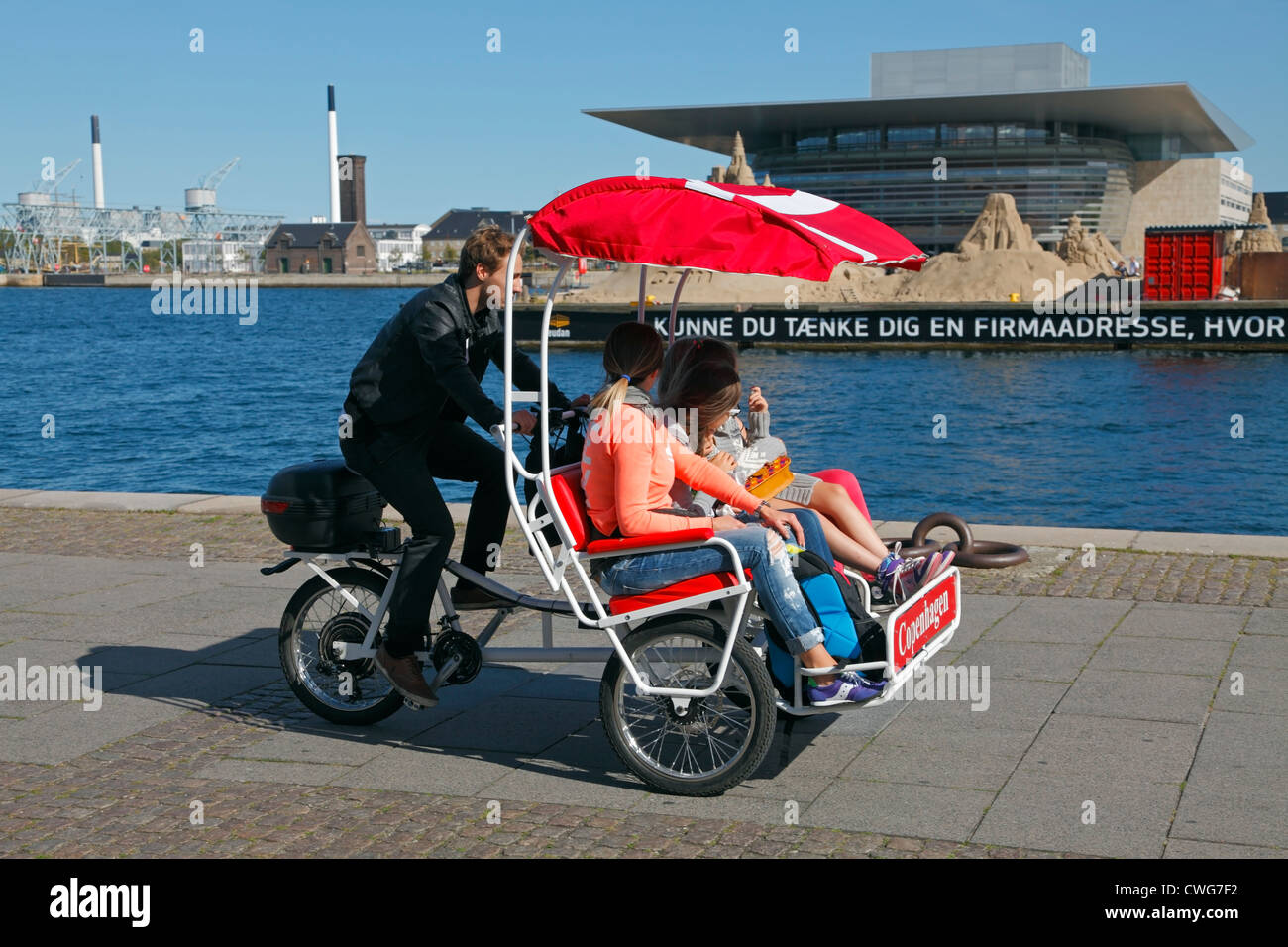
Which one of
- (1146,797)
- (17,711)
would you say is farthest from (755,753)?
(17,711)

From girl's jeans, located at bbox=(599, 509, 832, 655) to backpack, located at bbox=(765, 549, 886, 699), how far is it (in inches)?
4.9

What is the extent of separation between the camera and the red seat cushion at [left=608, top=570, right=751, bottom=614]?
5.03m

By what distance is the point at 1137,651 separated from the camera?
6.94 m

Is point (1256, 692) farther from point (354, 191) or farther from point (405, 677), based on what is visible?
point (354, 191)

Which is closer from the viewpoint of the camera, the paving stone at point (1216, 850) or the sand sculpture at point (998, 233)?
the paving stone at point (1216, 850)

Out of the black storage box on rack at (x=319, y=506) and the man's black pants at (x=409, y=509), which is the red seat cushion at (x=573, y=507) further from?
the black storage box on rack at (x=319, y=506)

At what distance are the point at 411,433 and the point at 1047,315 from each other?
213 ft

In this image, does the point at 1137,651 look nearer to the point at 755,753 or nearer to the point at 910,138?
the point at 755,753

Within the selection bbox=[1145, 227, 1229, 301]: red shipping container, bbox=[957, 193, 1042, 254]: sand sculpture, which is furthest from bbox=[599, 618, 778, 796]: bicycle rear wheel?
bbox=[957, 193, 1042, 254]: sand sculpture

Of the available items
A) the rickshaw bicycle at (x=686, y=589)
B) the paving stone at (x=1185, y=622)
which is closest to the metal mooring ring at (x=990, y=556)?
the paving stone at (x=1185, y=622)

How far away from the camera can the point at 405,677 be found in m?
5.75

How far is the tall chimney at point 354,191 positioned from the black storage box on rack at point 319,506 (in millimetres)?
192598
